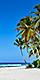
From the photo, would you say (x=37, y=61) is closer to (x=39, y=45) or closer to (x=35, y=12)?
(x=39, y=45)

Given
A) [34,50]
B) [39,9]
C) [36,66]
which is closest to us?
[39,9]

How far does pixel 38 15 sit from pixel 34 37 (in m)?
3.04

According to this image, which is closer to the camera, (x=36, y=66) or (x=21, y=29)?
(x=21, y=29)

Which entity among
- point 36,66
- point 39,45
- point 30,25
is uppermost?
point 30,25

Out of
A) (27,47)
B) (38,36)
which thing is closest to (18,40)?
(27,47)

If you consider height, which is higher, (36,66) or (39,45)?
(39,45)

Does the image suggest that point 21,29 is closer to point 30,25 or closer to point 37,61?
point 30,25

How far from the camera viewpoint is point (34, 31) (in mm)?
33844

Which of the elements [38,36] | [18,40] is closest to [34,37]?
[38,36]

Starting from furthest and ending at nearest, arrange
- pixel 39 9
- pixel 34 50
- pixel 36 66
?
pixel 36 66
pixel 34 50
pixel 39 9

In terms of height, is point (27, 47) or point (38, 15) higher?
point (38, 15)

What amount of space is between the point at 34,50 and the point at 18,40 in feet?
13.6

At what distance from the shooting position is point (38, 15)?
3434cm

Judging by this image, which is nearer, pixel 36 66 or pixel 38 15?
pixel 38 15
